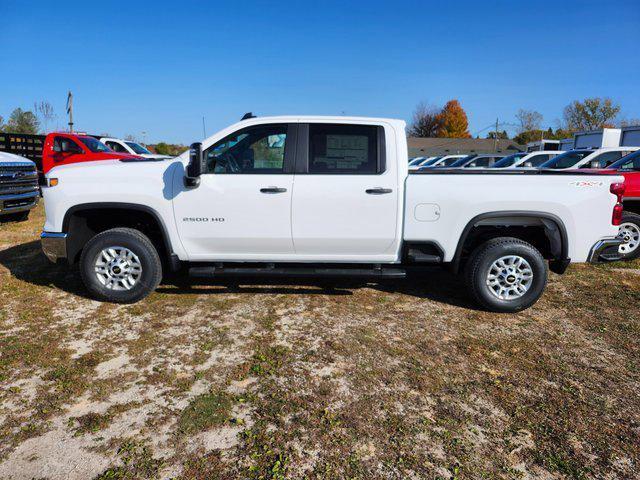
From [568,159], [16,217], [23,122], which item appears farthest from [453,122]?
[16,217]

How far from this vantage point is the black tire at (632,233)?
702 cm

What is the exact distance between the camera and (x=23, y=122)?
40.1 metres

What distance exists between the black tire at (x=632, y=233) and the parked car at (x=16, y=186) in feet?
36.1

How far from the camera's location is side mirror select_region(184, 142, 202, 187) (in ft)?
14.1

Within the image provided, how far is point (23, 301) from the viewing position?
477 centimetres

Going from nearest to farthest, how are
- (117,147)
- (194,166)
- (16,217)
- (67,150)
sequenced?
(194,166) → (16,217) → (67,150) → (117,147)

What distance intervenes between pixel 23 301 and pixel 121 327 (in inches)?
58.5

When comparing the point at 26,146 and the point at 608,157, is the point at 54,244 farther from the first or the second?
the point at 26,146

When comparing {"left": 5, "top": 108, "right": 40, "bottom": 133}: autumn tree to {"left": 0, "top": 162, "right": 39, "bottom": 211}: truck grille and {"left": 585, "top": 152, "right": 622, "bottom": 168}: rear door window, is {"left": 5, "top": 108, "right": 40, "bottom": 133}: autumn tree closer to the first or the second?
{"left": 0, "top": 162, "right": 39, "bottom": 211}: truck grille

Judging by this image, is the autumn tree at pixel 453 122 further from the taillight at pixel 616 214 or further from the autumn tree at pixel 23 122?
the taillight at pixel 616 214

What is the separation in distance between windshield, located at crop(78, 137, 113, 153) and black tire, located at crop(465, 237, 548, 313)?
11.6 meters

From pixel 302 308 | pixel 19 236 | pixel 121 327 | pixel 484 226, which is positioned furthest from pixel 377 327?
pixel 19 236

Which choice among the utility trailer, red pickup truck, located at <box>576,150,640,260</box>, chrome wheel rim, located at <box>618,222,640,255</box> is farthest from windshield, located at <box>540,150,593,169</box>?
the utility trailer

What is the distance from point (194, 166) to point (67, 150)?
10.2 m
